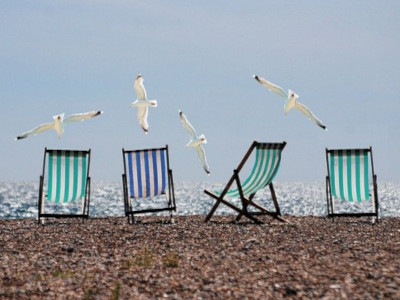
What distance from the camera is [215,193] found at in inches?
395

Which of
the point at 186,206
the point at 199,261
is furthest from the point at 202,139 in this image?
the point at 186,206

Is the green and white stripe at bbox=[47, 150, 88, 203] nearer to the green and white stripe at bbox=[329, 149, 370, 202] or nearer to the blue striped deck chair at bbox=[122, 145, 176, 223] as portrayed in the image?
the blue striped deck chair at bbox=[122, 145, 176, 223]

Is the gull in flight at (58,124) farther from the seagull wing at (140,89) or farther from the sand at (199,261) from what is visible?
the sand at (199,261)

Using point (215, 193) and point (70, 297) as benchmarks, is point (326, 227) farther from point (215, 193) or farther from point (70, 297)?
point (70, 297)

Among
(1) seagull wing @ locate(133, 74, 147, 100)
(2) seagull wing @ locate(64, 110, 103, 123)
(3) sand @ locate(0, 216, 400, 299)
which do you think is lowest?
(3) sand @ locate(0, 216, 400, 299)

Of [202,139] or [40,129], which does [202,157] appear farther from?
[40,129]

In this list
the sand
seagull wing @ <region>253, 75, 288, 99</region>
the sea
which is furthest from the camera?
the sea

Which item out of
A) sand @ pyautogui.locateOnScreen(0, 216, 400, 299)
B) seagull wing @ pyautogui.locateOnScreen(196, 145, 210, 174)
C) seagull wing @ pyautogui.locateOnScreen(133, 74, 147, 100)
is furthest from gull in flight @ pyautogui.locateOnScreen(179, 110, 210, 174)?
sand @ pyautogui.locateOnScreen(0, 216, 400, 299)

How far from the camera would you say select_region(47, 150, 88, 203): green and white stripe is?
9.69m

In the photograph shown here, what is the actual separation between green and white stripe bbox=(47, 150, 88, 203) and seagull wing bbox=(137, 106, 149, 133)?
83cm

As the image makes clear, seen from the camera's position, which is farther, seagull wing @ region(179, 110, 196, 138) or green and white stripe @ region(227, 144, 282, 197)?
seagull wing @ region(179, 110, 196, 138)

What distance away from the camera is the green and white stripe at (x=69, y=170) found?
31.8 ft

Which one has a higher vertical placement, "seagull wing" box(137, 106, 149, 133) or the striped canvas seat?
"seagull wing" box(137, 106, 149, 133)

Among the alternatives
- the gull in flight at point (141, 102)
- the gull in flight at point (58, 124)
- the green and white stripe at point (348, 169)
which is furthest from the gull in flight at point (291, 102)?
the gull in flight at point (58, 124)
